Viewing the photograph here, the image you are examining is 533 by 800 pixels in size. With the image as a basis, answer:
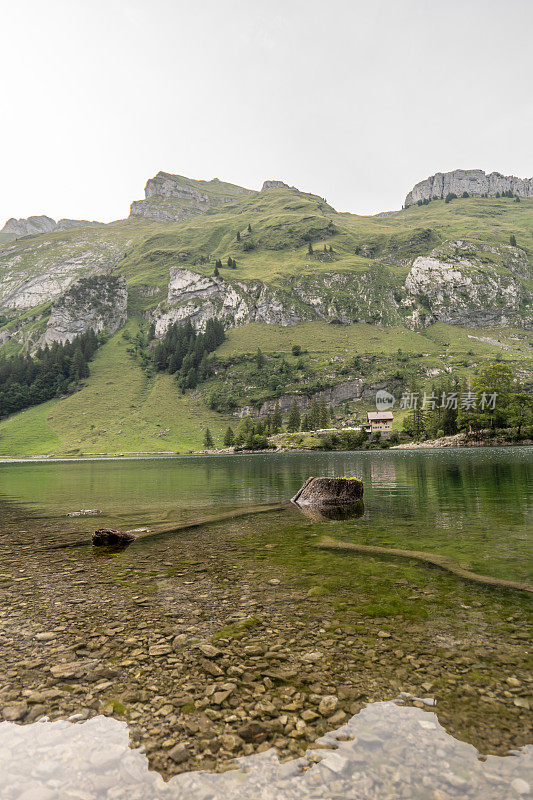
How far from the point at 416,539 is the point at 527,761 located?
13733mm

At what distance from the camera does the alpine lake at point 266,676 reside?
180 inches

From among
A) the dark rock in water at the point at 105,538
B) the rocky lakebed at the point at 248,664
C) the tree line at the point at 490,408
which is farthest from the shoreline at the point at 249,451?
the rocky lakebed at the point at 248,664

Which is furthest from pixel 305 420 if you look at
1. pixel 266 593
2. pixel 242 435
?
pixel 266 593

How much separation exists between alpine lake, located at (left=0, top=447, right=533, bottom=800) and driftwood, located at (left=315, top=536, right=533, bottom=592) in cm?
32

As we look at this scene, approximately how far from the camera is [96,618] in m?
9.75

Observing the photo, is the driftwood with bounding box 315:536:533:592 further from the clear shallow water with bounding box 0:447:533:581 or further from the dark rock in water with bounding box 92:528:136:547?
the dark rock in water with bounding box 92:528:136:547

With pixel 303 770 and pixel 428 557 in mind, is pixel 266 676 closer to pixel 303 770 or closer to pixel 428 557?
pixel 303 770

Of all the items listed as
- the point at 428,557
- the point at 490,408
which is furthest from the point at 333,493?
the point at 490,408

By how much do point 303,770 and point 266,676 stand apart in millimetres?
2288

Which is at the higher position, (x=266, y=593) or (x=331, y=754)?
(x=331, y=754)

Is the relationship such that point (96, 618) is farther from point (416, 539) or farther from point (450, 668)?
point (416, 539)

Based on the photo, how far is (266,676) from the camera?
683 cm

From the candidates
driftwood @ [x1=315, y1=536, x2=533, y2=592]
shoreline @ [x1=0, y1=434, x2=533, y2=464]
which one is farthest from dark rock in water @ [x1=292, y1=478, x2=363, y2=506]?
shoreline @ [x1=0, y1=434, x2=533, y2=464]

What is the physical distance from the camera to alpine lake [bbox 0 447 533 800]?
457 centimetres
